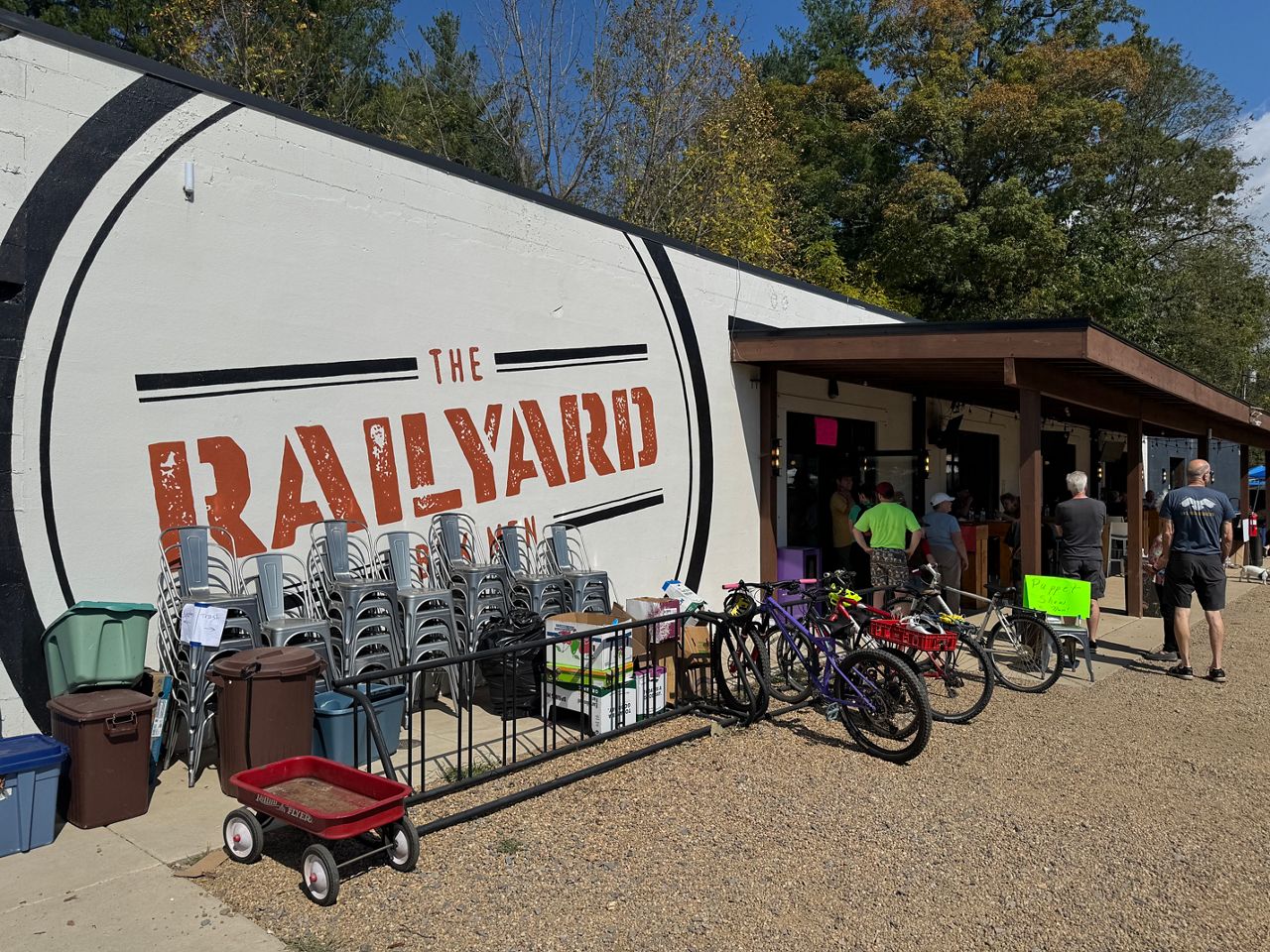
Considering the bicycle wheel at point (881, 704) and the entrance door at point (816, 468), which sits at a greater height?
the entrance door at point (816, 468)

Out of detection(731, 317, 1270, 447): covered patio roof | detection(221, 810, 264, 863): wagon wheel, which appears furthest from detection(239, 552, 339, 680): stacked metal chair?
detection(731, 317, 1270, 447): covered patio roof

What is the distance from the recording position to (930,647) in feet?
19.3

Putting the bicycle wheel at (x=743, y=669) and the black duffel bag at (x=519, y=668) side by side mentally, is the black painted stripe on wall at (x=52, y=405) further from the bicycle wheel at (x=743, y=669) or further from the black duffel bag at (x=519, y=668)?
the bicycle wheel at (x=743, y=669)

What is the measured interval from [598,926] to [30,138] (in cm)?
471

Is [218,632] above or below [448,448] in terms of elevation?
below

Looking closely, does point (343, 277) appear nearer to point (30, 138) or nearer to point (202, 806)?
point (30, 138)

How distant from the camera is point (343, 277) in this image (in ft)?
21.0

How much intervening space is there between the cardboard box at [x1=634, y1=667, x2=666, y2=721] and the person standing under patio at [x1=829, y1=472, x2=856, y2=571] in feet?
18.4

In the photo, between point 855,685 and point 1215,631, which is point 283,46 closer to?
point 855,685

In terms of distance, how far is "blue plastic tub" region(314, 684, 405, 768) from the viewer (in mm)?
4836

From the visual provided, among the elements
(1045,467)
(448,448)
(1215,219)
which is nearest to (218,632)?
(448,448)

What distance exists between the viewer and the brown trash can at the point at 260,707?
14.5ft

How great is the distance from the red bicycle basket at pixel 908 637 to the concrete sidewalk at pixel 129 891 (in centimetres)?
395

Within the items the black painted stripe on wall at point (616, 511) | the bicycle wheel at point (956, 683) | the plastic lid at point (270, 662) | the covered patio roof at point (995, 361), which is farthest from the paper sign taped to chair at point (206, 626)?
Result: the covered patio roof at point (995, 361)
